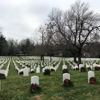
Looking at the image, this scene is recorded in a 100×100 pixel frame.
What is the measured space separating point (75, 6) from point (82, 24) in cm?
397

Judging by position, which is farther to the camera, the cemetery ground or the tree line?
the tree line

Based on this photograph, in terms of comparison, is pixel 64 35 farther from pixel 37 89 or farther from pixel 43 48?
pixel 37 89

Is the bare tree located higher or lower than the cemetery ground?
higher

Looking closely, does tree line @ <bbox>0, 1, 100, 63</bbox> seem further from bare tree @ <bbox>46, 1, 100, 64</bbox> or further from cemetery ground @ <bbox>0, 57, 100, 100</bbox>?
cemetery ground @ <bbox>0, 57, 100, 100</bbox>

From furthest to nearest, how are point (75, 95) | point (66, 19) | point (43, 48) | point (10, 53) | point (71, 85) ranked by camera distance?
1. point (10, 53)
2. point (43, 48)
3. point (66, 19)
4. point (71, 85)
5. point (75, 95)

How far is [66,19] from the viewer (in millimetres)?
26609

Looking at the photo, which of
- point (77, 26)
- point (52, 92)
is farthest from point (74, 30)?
point (52, 92)

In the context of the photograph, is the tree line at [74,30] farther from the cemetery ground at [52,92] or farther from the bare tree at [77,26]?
the cemetery ground at [52,92]

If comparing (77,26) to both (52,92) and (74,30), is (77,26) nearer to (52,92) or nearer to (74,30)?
(74,30)

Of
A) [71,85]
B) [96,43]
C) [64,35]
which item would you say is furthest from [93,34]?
[71,85]

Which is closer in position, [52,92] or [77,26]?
[52,92]

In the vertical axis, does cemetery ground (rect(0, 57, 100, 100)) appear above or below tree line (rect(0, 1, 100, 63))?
below

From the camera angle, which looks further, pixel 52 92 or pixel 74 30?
pixel 74 30

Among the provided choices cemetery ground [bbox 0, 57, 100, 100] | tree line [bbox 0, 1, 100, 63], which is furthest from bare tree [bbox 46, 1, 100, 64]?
cemetery ground [bbox 0, 57, 100, 100]
